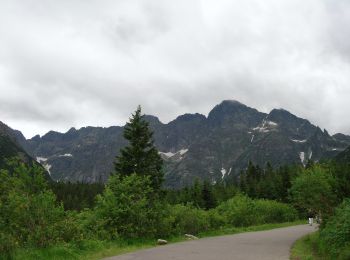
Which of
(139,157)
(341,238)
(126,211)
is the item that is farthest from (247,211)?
(341,238)

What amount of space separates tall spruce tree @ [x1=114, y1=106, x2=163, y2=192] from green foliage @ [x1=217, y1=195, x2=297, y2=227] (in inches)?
497

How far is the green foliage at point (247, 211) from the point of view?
44844 mm

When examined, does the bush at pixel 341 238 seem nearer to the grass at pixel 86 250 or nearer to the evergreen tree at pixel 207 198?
the grass at pixel 86 250

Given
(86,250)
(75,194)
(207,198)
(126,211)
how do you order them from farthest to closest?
(75,194), (207,198), (126,211), (86,250)

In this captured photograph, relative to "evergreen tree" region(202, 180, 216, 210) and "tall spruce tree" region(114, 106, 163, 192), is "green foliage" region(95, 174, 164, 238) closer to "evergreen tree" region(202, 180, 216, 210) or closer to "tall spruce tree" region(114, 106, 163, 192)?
"tall spruce tree" region(114, 106, 163, 192)

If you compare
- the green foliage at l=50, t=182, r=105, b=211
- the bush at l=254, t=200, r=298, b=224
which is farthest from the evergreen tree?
the green foliage at l=50, t=182, r=105, b=211

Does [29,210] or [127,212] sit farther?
[127,212]

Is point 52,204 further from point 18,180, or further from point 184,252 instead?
point 184,252

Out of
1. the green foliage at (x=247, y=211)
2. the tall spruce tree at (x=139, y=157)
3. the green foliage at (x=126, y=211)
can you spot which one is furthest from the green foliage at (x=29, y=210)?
the green foliage at (x=247, y=211)

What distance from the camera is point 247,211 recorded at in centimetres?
4688

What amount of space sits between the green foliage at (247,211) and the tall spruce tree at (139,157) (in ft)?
41.4

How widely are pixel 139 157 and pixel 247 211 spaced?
19536 mm

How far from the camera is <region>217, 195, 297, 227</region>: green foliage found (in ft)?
147

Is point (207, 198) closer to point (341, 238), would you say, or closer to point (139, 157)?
point (139, 157)
